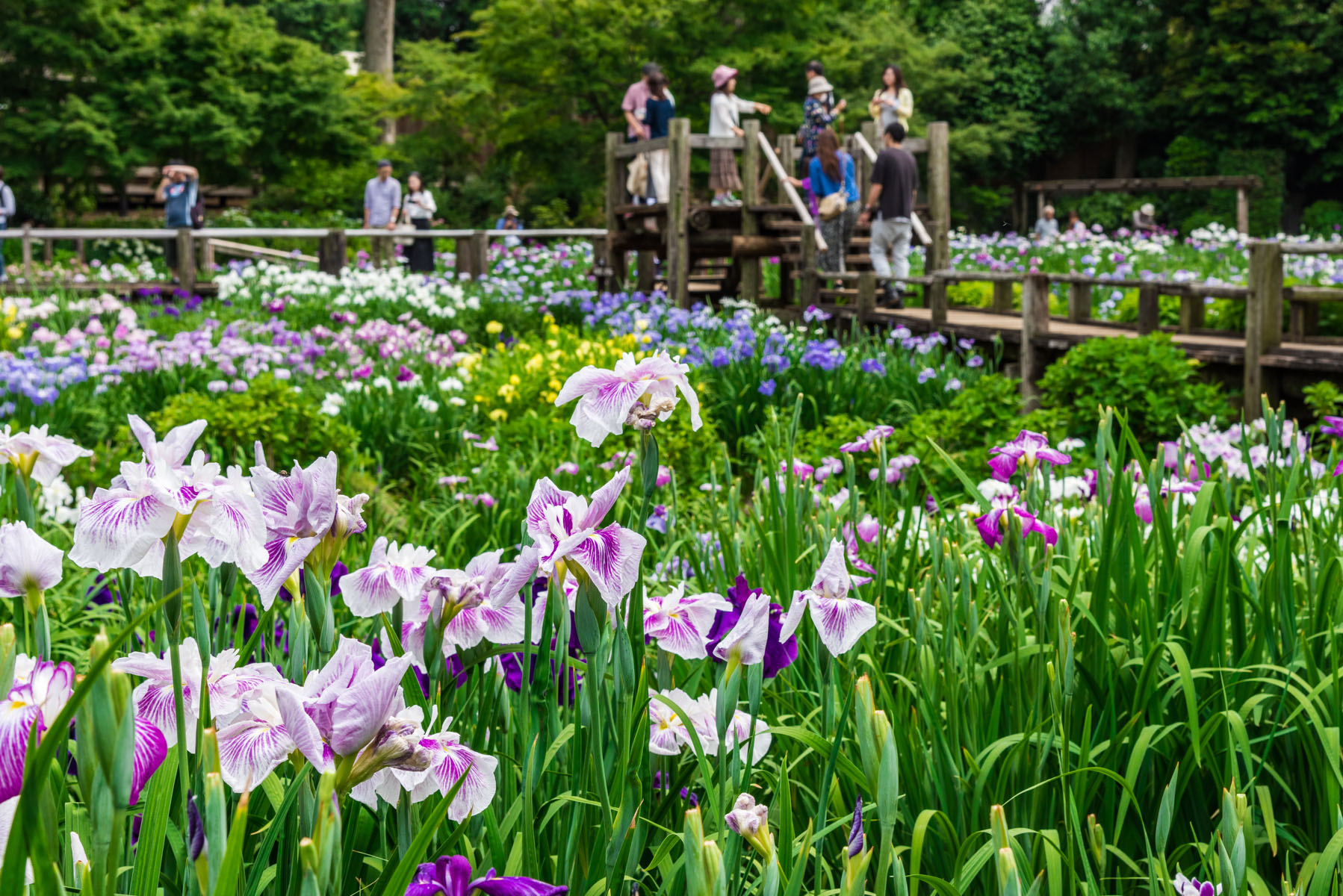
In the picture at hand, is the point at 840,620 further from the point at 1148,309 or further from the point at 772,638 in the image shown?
the point at 1148,309

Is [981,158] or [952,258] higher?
[981,158]

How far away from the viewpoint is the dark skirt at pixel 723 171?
12031mm

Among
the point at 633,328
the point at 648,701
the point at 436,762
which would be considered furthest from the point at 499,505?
the point at 633,328

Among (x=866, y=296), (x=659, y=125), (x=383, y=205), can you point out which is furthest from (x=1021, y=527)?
(x=383, y=205)

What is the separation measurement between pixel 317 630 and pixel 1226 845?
35.6 inches

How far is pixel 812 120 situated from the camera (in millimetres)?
10898

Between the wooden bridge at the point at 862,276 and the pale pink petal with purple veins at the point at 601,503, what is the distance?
6347mm

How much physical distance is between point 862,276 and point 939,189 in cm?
233

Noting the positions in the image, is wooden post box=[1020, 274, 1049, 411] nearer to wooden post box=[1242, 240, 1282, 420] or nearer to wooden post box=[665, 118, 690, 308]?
wooden post box=[1242, 240, 1282, 420]

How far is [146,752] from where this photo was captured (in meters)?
0.90

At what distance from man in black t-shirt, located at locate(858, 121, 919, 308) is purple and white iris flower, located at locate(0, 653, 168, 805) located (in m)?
9.70

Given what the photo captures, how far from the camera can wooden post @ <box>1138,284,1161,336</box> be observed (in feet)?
24.4

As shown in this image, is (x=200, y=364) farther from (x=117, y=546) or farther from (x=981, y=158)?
(x=981, y=158)

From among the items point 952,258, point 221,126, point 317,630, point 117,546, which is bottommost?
point 317,630
